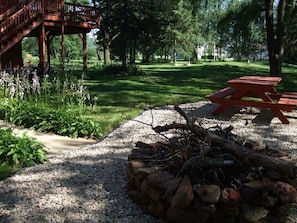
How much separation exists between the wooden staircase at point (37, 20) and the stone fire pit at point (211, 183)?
9692mm

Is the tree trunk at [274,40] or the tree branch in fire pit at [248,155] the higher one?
the tree trunk at [274,40]

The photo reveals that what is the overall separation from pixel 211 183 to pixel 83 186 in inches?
58.6

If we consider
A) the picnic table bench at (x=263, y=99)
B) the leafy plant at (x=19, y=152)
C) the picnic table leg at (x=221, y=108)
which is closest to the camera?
the leafy plant at (x=19, y=152)

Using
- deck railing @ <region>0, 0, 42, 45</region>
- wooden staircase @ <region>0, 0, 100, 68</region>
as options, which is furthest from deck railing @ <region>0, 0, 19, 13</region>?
deck railing @ <region>0, 0, 42, 45</region>

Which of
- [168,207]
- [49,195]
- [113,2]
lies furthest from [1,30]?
[113,2]

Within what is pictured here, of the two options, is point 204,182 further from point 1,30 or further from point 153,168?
point 1,30

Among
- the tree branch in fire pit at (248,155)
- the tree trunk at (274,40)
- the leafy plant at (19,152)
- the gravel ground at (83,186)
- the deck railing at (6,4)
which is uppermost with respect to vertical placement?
the deck railing at (6,4)

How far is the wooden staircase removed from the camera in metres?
13.6

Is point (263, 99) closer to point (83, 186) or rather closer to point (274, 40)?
point (83, 186)

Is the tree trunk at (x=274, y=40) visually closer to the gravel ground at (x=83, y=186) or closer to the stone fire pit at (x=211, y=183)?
the gravel ground at (x=83, y=186)

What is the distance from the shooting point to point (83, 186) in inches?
152

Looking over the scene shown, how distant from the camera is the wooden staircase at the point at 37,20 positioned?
44.6 feet

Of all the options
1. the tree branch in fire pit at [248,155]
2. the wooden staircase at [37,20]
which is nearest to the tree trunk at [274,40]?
the wooden staircase at [37,20]

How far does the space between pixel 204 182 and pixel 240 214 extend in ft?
1.34
